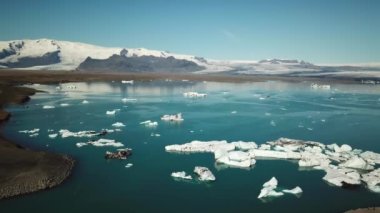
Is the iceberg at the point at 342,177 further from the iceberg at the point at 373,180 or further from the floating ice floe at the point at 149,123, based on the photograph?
the floating ice floe at the point at 149,123

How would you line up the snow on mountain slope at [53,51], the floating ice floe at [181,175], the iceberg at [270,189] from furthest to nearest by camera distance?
the snow on mountain slope at [53,51], the floating ice floe at [181,175], the iceberg at [270,189]

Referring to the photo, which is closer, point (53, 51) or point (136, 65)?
point (136, 65)

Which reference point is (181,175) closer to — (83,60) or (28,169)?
(28,169)

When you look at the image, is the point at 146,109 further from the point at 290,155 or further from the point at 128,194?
the point at 128,194

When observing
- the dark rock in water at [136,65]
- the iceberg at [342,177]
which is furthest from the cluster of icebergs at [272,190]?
the dark rock in water at [136,65]

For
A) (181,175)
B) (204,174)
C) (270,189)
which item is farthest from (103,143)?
(270,189)

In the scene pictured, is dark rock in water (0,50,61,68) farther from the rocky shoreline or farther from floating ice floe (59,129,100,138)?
the rocky shoreline

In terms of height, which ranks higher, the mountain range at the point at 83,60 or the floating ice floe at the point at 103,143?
the mountain range at the point at 83,60
